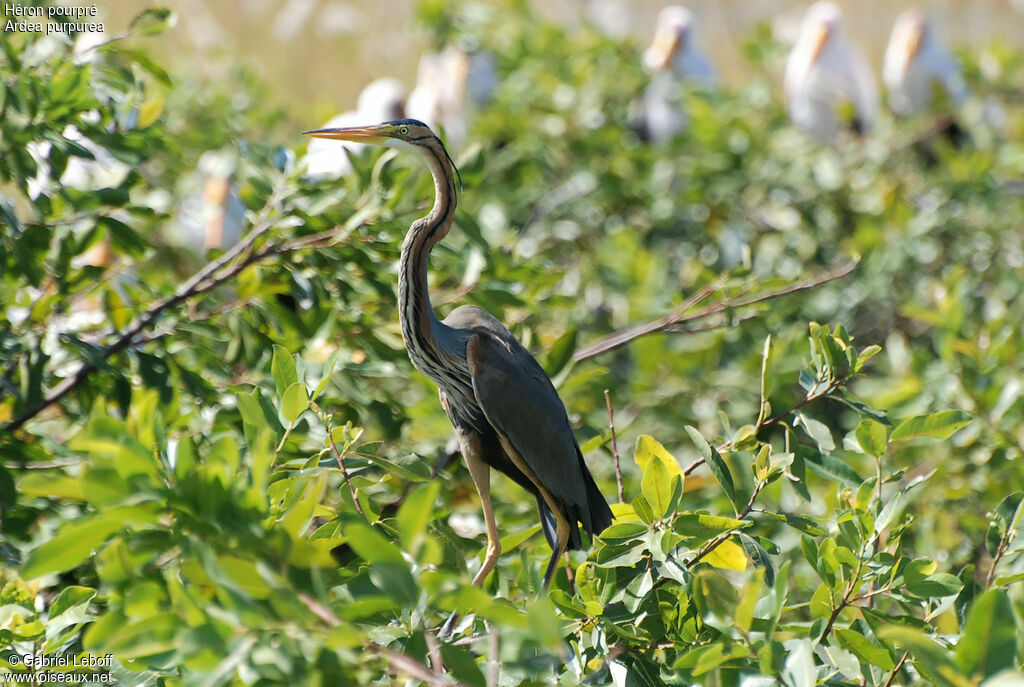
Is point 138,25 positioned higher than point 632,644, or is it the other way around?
point 138,25

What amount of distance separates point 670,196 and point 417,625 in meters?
3.12

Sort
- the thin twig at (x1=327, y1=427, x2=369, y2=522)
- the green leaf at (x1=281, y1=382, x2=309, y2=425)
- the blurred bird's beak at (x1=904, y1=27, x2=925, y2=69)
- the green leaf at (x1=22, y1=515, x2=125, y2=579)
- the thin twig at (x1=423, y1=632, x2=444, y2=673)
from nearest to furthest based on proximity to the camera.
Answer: the green leaf at (x1=22, y1=515, x2=125, y2=579) → the thin twig at (x1=423, y1=632, x2=444, y2=673) → the green leaf at (x1=281, y1=382, x2=309, y2=425) → the thin twig at (x1=327, y1=427, x2=369, y2=522) → the blurred bird's beak at (x1=904, y1=27, x2=925, y2=69)

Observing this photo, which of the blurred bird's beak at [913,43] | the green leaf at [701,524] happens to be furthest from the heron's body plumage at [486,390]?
the blurred bird's beak at [913,43]

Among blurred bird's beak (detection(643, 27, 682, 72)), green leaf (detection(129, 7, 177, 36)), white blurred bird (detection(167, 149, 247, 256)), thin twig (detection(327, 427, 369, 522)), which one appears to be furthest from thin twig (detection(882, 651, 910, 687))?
blurred bird's beak (detection(643, 27, 682, 72))

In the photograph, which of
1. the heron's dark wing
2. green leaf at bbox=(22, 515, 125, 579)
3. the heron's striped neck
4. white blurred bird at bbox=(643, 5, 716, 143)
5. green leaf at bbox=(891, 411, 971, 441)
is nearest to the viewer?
green leaf at bbox=(22, 515, 125, 579)

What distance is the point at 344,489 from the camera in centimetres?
141

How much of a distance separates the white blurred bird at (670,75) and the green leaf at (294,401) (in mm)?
3892

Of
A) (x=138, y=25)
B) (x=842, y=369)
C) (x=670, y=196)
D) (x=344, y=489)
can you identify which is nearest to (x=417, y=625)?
(x=344, y=489)

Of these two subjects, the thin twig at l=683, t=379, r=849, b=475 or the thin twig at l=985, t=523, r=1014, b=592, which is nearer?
Result: the thin twig at l=985, t=523, r=1014, b=592

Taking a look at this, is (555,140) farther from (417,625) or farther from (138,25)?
(417,625)

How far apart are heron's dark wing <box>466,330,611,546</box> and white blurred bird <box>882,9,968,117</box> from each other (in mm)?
4162

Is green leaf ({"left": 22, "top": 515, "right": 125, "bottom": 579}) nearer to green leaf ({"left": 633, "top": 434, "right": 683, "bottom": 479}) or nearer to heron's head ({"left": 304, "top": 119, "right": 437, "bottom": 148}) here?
green leaf ({"left": 633, "top": 434, "right": 683, "bottom": 479})

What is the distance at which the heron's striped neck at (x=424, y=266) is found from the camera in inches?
66.7

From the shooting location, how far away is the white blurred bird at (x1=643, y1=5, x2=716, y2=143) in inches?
202
